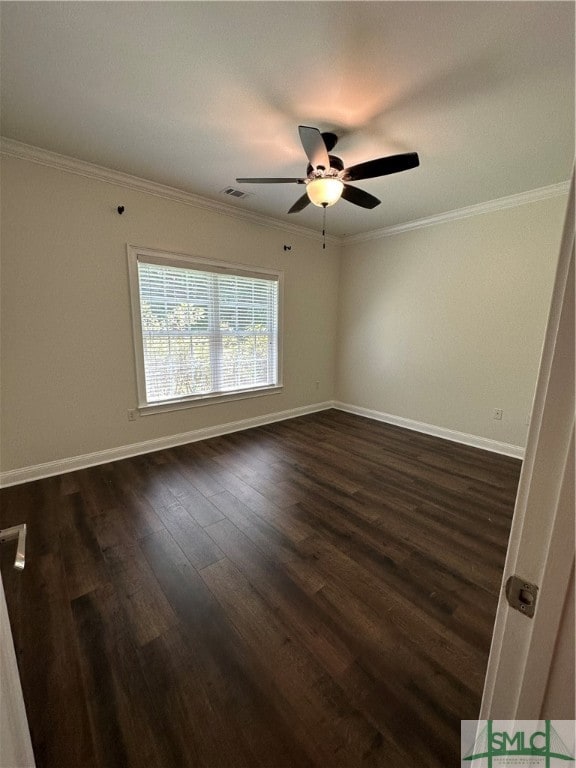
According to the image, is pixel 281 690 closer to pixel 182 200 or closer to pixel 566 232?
pixel 566 232

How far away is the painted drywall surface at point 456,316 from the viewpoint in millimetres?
3137

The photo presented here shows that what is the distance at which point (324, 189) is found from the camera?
7.16ft

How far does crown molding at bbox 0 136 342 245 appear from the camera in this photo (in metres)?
2.38

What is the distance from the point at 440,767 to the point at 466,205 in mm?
4273

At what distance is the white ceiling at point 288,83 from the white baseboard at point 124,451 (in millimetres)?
2641

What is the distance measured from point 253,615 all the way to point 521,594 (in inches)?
53.5

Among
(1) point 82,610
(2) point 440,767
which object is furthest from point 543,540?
(1) point 82,610

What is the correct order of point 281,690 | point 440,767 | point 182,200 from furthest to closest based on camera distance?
point 182,200
point 281,690
point 440,767

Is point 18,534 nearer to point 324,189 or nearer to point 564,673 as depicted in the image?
point 564,673

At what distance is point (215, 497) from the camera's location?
250 centimetres

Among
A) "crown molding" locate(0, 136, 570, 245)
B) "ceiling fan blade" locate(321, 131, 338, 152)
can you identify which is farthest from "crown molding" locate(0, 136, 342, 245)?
"ceiling fan blade" locate(321, 131, 338, 152)

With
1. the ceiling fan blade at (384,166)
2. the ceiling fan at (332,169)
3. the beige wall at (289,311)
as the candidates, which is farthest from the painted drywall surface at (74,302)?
the ceiling fan blade at (384,166)

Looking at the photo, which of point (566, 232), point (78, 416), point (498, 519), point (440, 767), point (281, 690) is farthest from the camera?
point (78, 416)

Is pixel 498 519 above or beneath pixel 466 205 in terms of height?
beneath
